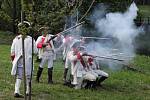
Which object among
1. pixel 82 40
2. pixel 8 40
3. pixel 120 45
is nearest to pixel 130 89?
pixel 82 40

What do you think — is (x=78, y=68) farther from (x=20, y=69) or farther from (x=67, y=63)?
(x=20, y=69)

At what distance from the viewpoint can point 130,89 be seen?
15.5 meters

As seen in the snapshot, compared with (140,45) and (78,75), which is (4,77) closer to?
(78,75)

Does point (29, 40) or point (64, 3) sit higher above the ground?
point (64, 3)

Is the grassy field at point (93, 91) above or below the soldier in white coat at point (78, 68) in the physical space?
below

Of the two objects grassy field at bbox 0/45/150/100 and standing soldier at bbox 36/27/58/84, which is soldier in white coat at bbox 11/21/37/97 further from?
standing soldier at bbox 36/27/58/84

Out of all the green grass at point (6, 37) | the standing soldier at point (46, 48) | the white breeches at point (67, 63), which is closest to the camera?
the standing soldier at point (46, 48)

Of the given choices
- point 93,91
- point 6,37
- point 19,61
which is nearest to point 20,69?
point 19,61

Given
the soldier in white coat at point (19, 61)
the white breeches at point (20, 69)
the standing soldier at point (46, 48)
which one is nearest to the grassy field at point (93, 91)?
the soldier in white coat at point (19, 61)

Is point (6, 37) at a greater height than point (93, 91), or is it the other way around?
point (6, 37)

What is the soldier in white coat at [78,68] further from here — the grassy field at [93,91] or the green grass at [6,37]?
the green grass at [6,37]

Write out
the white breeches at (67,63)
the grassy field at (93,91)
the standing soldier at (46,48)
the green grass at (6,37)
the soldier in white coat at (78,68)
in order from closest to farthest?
the grassy field at (93,91) < the soldier in white coat at (78,68) < the standing soldier at (46,48) < the white breeches at (67,63) < the green grass at (6,37)

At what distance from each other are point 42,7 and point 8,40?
27374 mm

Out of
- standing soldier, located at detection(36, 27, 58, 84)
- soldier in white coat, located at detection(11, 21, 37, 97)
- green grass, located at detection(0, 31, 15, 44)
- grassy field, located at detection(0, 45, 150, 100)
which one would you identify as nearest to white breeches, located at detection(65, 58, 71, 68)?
standing soldier, located at detection(36, 27, 58, 84)
